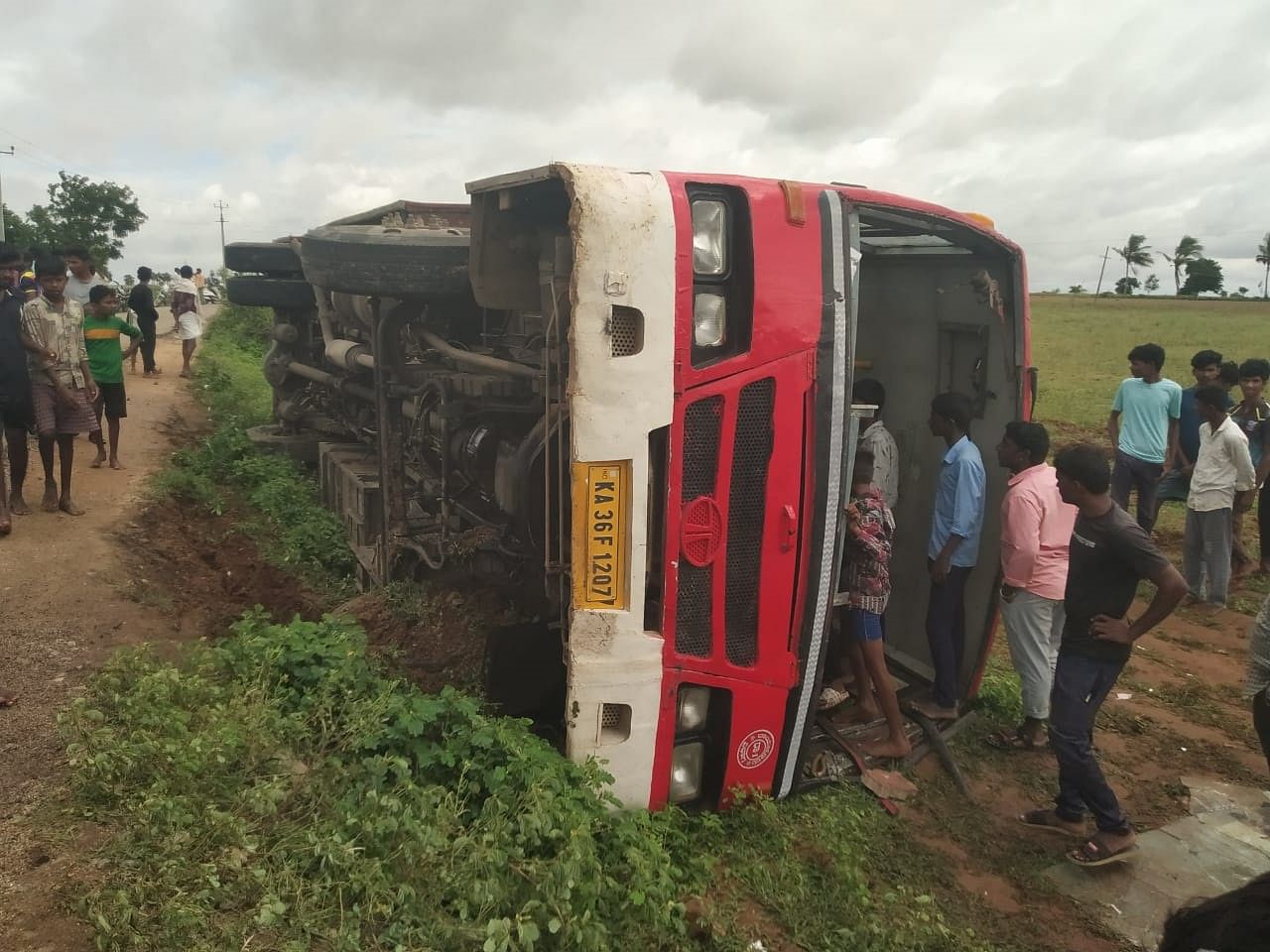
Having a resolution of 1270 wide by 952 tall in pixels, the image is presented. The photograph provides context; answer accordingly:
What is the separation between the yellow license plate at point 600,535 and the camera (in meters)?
2.80

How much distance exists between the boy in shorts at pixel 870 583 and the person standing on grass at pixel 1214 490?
364cm

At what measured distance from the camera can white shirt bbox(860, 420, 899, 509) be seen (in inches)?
170

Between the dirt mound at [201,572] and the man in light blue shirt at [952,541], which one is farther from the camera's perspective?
the dirt mound at [201,572]

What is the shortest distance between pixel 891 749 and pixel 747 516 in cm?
163

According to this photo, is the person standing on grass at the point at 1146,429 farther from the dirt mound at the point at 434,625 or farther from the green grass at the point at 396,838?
the dirt mound at the point at 434,625

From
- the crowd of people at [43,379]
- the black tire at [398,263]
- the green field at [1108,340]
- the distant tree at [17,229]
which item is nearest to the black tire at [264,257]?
the crowd of people at [43,379]

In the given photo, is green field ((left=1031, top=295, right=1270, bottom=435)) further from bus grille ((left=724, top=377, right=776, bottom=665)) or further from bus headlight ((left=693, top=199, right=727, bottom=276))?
bus headlight ((left=693, top=199, right=727, bottom=276))

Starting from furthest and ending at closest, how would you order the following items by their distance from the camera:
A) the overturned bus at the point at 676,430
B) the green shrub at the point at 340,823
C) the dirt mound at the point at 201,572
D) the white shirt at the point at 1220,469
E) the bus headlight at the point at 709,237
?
the white shirt at the point at 1220,469 < the dirt mound at the point at 201,572 < the bus headlight at the point at 709,237 < the overturned bus at the point at 676,430 < the green shrub at the point at 340,823

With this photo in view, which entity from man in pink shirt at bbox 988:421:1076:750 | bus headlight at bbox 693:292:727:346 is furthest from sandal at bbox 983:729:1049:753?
bus headlight at bbox 693:292:727:346

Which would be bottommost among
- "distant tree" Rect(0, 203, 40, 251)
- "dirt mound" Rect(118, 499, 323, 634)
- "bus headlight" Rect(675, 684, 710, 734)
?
"dirt mound" Rect(118, 499, 323, 634)

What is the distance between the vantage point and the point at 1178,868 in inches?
140

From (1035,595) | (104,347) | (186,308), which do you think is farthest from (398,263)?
(186,308)

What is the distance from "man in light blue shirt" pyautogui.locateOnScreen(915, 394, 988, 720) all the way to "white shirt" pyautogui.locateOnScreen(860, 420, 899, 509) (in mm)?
226

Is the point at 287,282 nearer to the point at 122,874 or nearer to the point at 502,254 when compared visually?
the point at 502,254
